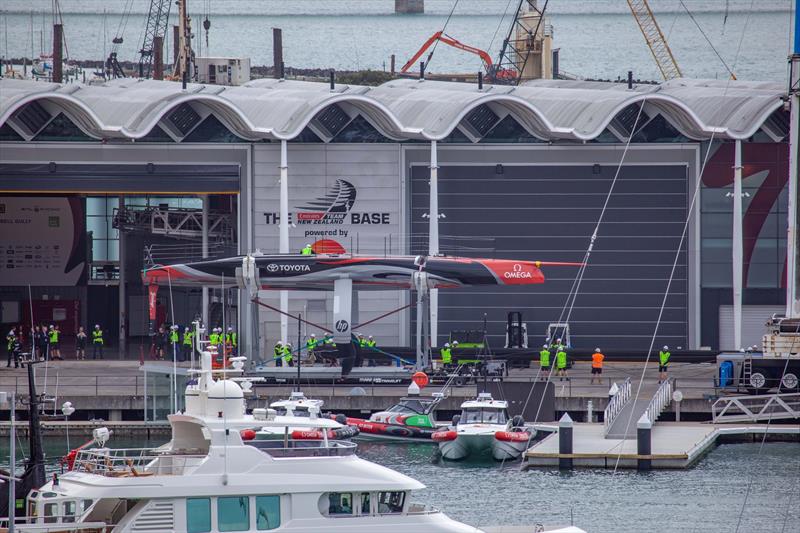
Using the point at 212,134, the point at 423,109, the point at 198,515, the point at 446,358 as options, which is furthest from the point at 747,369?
the point at 198,515

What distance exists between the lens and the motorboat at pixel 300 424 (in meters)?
25.4

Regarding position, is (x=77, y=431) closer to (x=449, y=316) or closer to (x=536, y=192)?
(x=449, y=316)

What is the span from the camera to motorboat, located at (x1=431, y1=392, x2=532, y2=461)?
1689 inches

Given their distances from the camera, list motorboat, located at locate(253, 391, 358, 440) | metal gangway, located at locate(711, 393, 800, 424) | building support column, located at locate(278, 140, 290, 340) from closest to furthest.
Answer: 1. motorboat, located at locate(253, 391, 358, 440)
2. metal gangway, located at locate(711, 393, 800, 424)
3. building support column, located at locate(278, 140, 290, 340)

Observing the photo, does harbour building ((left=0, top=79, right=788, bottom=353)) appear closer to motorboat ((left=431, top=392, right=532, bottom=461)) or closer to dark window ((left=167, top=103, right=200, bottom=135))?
dark window ((left=167, top=103, right=200, bottom=135))

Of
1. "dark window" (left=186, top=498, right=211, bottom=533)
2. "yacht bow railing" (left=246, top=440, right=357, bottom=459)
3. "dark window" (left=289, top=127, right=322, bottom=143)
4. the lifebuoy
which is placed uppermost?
"dark window" (left=289, top=127, right=322, bottom=143)

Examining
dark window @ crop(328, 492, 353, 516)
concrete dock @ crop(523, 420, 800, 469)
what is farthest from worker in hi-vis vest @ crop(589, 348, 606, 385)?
dark window @ crop(328, 492, 353, 516)

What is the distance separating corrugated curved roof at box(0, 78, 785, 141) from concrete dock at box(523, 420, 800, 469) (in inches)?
645

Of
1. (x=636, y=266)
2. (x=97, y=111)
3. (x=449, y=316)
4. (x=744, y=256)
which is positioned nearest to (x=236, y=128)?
(x=97, y=111)

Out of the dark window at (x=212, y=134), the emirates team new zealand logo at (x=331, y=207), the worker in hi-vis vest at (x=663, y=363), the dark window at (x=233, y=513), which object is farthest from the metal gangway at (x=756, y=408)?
the dark window at (x=233, y=513)

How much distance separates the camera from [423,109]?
62594 millimetres

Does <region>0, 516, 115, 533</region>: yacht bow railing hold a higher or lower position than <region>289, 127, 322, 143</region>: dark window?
lower

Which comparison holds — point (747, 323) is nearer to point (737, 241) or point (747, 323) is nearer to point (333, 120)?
point (737, 241)

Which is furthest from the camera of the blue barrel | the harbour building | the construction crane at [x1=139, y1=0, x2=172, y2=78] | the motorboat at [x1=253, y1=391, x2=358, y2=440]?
the construction crane at [x1=139, y1=0, x2=172, y2=78]
